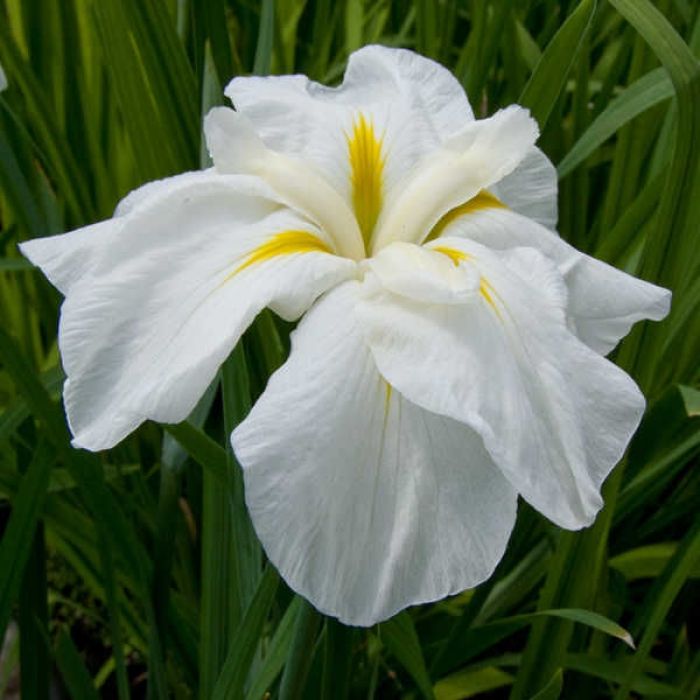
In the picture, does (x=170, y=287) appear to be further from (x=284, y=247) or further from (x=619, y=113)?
(x=619, y=113)

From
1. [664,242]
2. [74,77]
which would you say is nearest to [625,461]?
[664,242]

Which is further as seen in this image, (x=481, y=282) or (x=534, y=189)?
(x=534, y=189)

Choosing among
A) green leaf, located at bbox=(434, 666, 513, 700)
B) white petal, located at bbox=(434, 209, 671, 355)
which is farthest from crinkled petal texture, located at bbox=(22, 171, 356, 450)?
green leaf, located at bbox=(434, 666, 513, 700)

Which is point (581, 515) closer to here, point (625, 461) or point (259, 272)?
point (259, 272)

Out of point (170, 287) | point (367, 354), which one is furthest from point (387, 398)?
point (170, 287)

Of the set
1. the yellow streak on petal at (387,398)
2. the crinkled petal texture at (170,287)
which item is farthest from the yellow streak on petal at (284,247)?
the yellow streak on petal at (387,398)

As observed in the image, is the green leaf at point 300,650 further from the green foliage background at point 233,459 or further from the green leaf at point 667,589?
the green leaf at point 667,589
